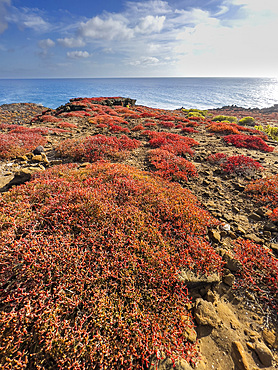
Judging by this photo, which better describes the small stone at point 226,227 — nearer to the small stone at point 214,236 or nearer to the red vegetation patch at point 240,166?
the small stone at point 214,236

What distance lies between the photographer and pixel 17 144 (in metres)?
11.2

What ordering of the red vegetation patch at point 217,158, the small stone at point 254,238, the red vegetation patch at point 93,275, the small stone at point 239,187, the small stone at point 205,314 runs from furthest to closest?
the red vegetation patch at point 217,158, the small stone at point 239,187, the small stone at point 254,238, the small stone at point 205,314, the red vegetation patch at point 93,275

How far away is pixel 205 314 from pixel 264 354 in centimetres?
103

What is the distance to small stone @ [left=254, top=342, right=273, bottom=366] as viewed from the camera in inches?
115

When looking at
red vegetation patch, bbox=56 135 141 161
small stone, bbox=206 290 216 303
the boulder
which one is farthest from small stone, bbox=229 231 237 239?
red vegetation patch, bbox=56 135 141 161

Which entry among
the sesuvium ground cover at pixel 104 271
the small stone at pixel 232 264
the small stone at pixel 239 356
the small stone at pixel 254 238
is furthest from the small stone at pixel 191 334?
the small stone at pixel 254 238

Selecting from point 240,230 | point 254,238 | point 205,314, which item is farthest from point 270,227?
point 205,314

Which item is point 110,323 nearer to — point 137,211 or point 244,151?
point 137,211

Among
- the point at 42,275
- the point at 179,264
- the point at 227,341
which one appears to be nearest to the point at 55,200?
the point at 42,275

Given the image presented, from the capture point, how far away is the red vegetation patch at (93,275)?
9.05ft

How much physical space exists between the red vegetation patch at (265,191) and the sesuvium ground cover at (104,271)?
0.22 m

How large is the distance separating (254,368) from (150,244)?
2721mm

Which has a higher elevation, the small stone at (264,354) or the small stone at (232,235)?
the small stone at (232,235)

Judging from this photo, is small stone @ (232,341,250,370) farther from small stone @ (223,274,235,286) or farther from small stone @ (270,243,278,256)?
small stone @ (270,243,278,256)
